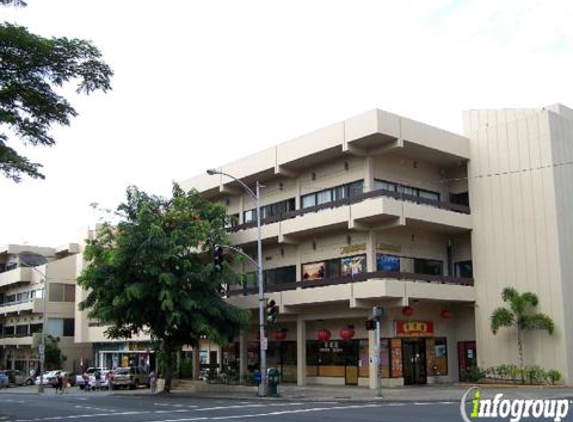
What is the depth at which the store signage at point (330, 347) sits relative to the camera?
40.5m

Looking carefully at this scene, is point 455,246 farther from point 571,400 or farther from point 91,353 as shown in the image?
point 91,353

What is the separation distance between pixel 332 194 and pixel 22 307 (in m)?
48.3

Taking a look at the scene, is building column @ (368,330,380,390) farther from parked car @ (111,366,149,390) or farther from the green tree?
the green tree

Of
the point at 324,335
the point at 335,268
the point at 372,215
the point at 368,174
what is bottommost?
the point at 324,335

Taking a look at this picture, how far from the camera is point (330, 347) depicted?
41.0 metres

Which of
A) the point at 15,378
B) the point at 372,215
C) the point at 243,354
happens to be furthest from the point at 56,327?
the point at 372,215

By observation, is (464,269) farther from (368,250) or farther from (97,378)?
(97,378)

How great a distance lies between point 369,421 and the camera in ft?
65.1

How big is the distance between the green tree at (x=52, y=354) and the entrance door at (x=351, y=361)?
3912 centimetres

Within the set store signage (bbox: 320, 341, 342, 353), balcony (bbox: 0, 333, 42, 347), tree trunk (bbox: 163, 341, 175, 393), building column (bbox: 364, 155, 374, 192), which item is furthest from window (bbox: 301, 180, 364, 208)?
balcony (bbox: 0, 333, 42, 347)

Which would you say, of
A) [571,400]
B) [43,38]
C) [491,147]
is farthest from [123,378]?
[43,38]

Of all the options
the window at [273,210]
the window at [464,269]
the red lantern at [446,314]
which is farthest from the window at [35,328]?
the window at [464,269]

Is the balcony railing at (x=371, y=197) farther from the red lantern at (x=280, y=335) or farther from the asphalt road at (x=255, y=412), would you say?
the asphalt road at (x=255, y=412)

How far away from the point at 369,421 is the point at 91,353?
6028 centimetres
